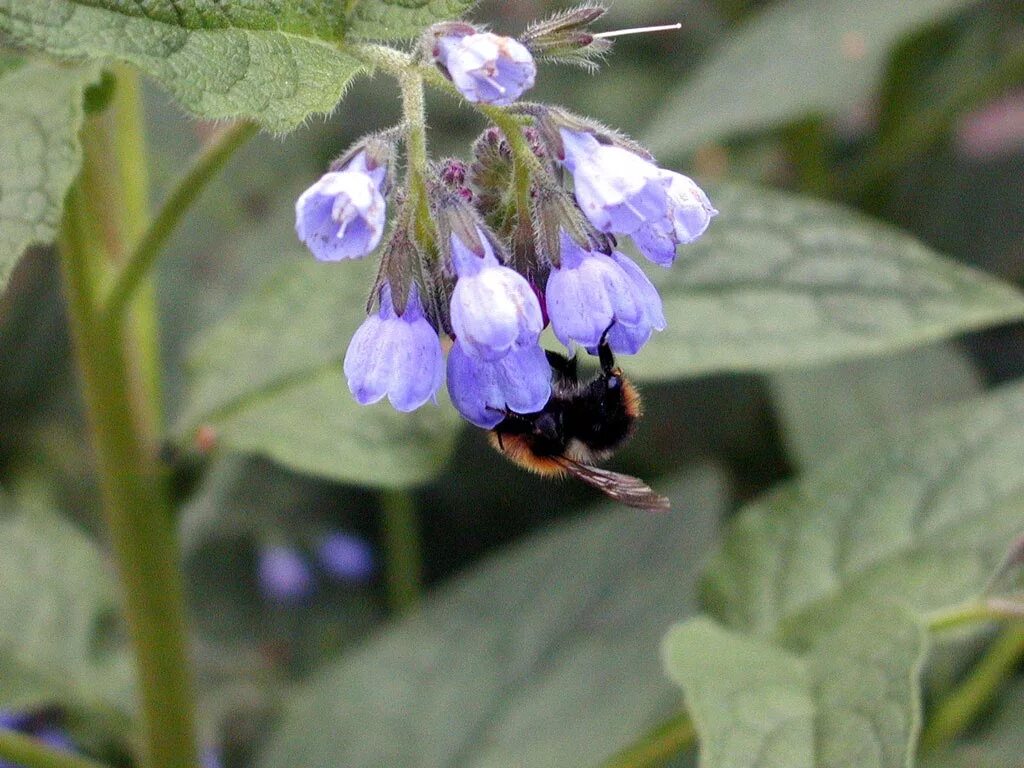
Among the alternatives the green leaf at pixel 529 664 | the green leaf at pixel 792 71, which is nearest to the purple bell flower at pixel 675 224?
the green leaf at pixel 529 664

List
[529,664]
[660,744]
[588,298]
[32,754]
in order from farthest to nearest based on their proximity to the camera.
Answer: [529,664]
[660,744]
[32,754]
[588,298]

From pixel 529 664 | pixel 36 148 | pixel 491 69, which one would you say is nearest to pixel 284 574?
pixel 529 664

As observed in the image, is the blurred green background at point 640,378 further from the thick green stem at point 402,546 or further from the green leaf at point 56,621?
the green leaf at point 56,621

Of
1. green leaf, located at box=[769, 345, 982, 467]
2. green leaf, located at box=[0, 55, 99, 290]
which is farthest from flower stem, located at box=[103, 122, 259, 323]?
green leaf, located at box=[769, 345, 982, 467]

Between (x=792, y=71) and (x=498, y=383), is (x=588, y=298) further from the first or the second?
(x=792, y=71)

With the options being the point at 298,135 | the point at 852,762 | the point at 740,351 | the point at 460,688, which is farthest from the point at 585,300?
the point at 298,135

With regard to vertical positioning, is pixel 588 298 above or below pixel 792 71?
above

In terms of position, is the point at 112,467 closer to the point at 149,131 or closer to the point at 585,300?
the point at 585,300
